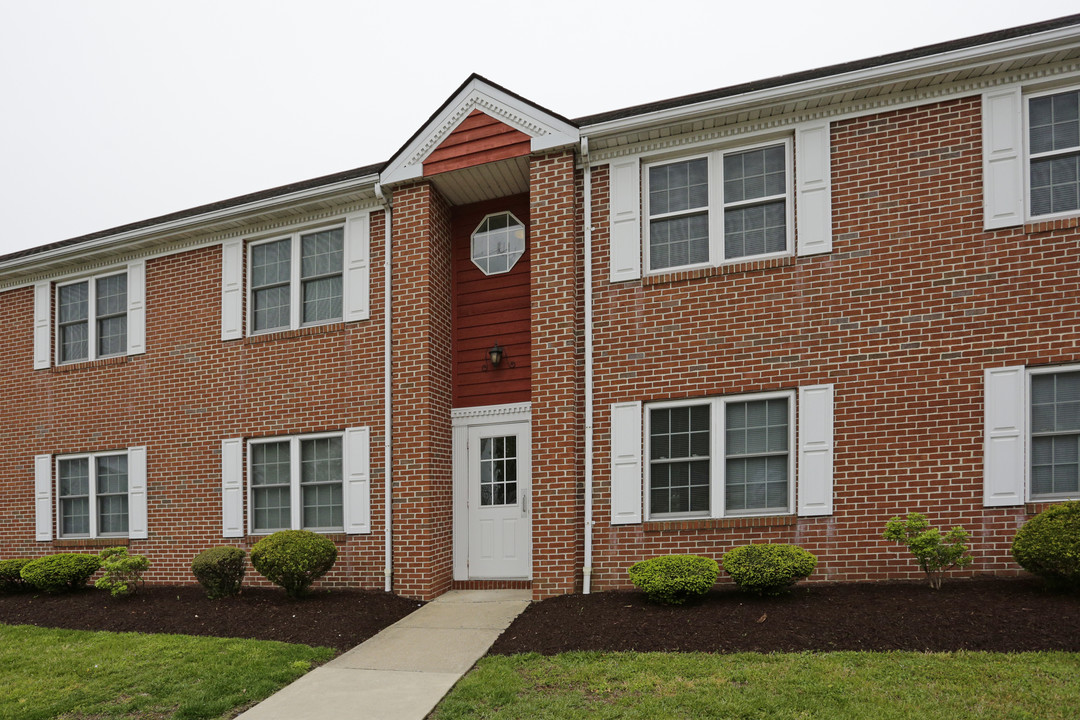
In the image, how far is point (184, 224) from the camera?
10539 mm

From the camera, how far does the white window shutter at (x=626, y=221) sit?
8406mm

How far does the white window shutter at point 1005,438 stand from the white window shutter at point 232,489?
970 cm

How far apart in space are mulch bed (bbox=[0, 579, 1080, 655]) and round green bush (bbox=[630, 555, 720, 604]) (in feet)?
0.47

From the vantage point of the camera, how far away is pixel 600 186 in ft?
28.4

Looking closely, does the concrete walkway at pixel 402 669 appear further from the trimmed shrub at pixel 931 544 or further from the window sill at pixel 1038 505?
the window sill at pixel 1038 505

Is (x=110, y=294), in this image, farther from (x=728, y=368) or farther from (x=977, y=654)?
(x=977, y=654)

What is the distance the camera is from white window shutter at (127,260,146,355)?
11.1 metres

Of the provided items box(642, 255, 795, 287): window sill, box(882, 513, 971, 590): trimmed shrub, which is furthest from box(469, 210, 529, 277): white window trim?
box(882, 513, 971, 590): trimmed shrub

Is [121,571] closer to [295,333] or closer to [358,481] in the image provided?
[358,481]

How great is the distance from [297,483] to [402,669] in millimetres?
4461

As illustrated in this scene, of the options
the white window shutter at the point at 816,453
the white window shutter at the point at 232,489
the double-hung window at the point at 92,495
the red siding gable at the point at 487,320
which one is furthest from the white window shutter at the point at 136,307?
the white window shutter at the point at 816,453

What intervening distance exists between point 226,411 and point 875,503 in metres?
9.11

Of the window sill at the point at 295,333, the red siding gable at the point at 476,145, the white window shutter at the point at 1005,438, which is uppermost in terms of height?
the red siding gable at the point at 476,145

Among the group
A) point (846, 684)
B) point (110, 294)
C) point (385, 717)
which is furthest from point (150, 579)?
point (846, 684)
